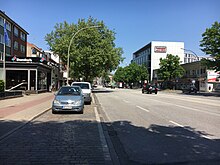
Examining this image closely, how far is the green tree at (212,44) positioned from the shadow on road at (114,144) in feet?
111

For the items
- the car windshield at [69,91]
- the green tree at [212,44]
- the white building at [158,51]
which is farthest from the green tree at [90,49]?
the white building at [158,51]

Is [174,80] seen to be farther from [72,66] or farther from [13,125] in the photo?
[13,125]

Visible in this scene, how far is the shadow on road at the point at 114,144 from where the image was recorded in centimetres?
554

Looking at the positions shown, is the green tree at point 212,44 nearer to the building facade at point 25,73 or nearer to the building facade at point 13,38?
the building facade at point 25,73

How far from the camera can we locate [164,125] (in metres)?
10.1

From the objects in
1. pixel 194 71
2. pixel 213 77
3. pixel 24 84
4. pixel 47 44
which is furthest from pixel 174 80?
pixel 24 84

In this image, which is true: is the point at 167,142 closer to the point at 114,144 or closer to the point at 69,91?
the point at 114,144

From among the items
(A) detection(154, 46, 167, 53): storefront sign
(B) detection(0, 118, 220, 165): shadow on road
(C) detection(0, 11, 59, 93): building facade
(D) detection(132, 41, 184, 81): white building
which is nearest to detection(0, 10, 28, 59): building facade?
(C) detection(0, 11, 59, 93): building facade

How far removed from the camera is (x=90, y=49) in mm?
40844

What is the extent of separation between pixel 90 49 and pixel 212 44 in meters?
18.5

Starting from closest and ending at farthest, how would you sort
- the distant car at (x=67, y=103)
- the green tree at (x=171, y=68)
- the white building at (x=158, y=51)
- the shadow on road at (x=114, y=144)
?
the shadow on road at (x=114, y=144) < the distant car at (x=67, y=103) < the green tree at (x=171, y=68) < the white building at (x=158, y=51)

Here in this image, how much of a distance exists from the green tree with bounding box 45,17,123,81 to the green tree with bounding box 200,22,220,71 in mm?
13651

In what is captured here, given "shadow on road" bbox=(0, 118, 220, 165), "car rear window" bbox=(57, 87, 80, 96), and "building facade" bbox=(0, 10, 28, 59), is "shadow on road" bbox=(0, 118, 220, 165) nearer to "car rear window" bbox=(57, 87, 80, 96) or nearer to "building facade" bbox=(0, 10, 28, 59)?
"car rear window" bbox=(57, 87, 80, 96)

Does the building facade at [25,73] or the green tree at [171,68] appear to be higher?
the green tree at [171,68]
